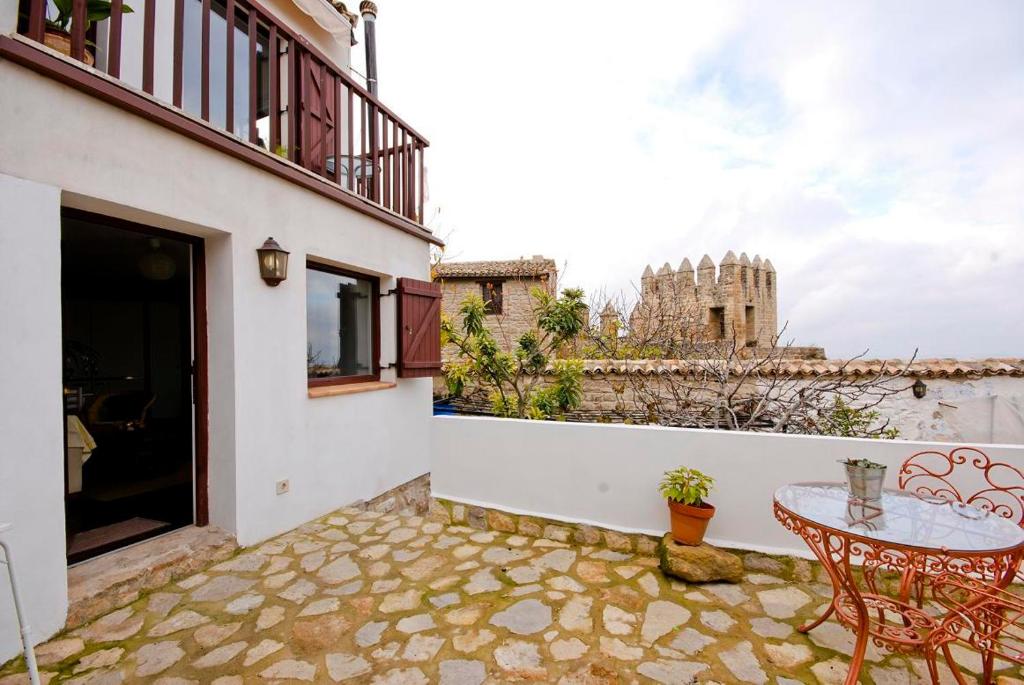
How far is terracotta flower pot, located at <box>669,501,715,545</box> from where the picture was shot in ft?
10.1

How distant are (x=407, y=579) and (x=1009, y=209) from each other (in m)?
9.28

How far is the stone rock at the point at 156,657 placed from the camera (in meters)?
1.98

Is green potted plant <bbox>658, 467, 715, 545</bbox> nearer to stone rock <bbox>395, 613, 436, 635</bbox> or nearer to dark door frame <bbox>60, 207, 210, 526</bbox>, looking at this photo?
stone rock <bbox>395, 613, 436, 635</bbox>

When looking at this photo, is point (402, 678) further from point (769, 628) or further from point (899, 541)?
point (899, 541)

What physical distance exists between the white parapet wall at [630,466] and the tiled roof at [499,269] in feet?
28.6

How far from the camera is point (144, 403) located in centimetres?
496

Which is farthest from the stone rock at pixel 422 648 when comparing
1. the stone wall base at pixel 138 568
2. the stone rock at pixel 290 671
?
the stone wall base at pixel 138 568

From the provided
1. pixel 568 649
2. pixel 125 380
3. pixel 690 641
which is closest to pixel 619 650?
pixel 568 649

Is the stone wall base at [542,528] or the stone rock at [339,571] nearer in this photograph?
the stone rock at [339,571]

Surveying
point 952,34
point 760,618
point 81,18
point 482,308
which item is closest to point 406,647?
point 760,618

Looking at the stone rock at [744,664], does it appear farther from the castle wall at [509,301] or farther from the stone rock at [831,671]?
the castle wall at [509,301]

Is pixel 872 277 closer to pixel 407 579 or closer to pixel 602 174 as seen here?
pixel 602 174

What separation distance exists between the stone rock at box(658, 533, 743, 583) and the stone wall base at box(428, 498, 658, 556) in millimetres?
408

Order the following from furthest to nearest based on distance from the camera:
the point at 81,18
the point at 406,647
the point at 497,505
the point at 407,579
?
the point at 497,505, the point at 407,579, the point at 81,18, the point at 406,647
